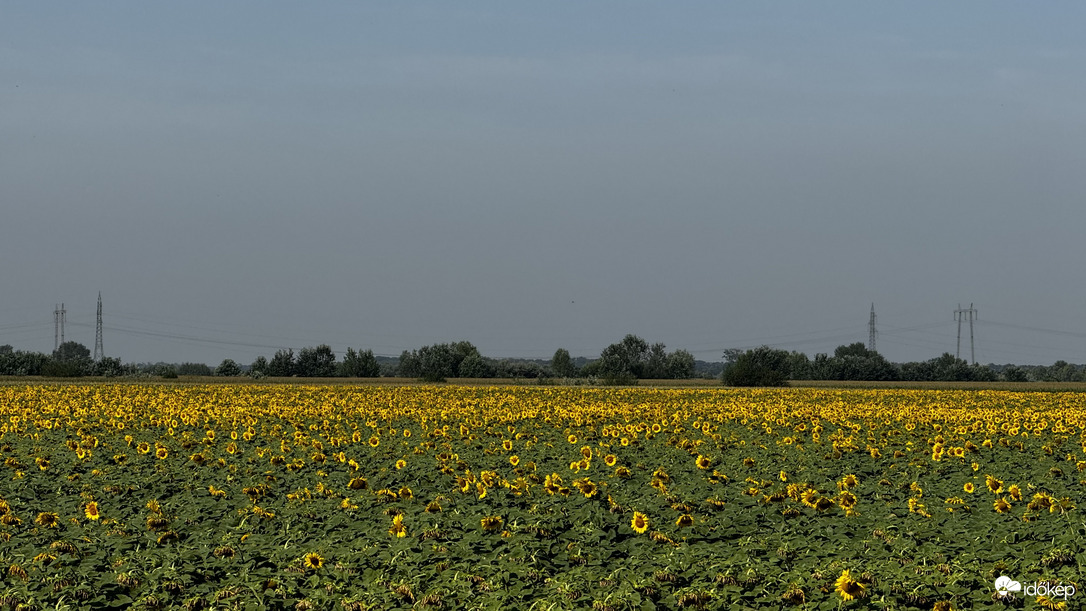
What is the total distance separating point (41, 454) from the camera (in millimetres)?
17578

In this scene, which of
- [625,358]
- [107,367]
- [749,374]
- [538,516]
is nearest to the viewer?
[538,516]

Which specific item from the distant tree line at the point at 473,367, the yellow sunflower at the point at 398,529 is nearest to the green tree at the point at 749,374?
the distant tree line at the point at 473,367

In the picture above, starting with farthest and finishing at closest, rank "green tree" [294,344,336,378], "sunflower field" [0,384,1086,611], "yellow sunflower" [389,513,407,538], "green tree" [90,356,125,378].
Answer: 1. "green tree" [294,344,336,378]
2. "green tree" [90,356,125,378]
3. "yellow sunflower" [389,513,407,538]
4. "sunflower field" [0,384,1086,611]

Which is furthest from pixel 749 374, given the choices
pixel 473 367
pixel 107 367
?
pixel 107 367

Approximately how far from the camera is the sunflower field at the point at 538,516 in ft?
34.5

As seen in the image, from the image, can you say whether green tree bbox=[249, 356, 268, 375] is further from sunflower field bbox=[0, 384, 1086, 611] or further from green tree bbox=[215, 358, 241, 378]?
sunflower field bbox=[0, 384, 1086, 611]

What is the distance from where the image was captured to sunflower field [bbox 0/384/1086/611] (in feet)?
34.5

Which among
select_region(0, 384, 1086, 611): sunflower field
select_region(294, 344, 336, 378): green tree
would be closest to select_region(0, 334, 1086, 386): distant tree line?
select_region(294, 344, 336, 378): green tree

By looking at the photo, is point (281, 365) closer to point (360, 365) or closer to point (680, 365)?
point (360, 365)

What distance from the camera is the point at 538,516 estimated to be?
12.8m

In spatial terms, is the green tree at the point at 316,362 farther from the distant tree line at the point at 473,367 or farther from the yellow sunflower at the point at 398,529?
the yellow sunflower at the point at 398,529

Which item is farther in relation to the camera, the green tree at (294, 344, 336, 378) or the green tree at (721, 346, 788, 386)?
the green tree at (294, 344, 336, 378)

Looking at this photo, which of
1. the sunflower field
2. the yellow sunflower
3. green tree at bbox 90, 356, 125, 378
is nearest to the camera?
the sunflower field

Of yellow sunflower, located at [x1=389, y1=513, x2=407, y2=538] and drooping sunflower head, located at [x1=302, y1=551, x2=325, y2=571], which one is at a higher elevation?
yellow sunflower, located at [x1=389, y1=513, x2=407, y2=538]
